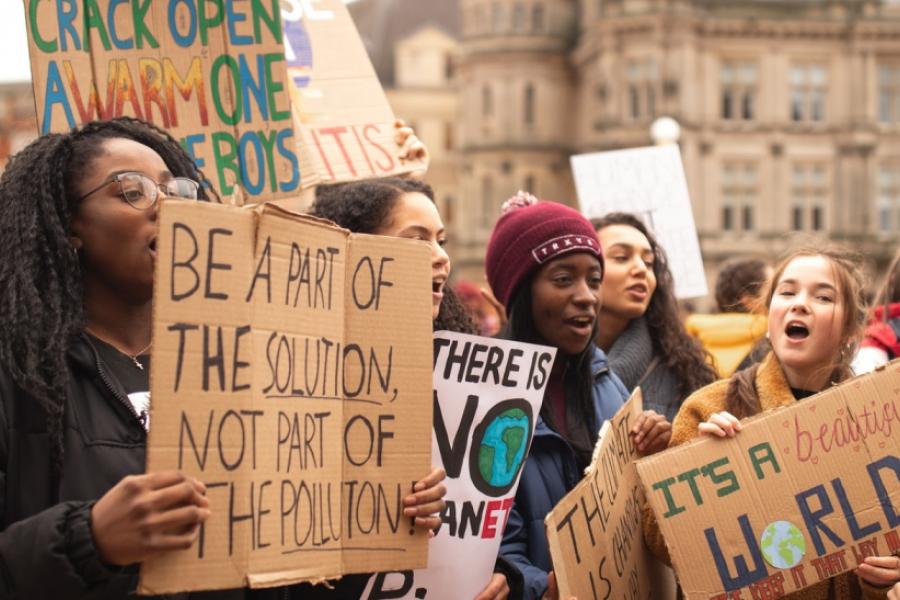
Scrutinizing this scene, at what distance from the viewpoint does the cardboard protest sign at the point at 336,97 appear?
582cm

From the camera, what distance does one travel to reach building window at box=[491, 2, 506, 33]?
157 ft

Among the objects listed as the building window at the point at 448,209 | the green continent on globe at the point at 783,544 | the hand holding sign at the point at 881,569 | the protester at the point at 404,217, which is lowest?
the building window at the point at 448,209

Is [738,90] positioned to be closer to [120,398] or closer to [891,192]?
[891,192]

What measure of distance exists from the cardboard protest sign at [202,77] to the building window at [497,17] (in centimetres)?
4402

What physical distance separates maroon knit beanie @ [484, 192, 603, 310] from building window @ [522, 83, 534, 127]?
42.5 m

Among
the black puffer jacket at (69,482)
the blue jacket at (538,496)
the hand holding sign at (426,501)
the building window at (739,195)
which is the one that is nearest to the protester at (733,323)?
the blue jacket at (538,496)

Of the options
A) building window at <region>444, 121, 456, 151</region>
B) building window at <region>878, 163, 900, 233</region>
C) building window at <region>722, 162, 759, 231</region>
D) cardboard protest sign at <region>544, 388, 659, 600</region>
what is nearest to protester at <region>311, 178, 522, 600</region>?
cardboard protest sign at <region>544, 388, 659, 600</region>

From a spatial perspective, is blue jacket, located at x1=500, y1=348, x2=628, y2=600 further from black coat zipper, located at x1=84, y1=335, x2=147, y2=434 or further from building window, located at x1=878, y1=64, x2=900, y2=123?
building window, located at x1=878, y1=64, x2=900, y2=123

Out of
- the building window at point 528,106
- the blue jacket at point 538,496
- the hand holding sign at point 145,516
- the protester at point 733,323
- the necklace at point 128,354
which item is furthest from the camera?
the building window at point 528,106

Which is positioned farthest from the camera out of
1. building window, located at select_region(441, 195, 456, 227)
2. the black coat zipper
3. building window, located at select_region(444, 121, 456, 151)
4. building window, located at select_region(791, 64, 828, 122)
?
building window, located at select_region(444, 121, 456, 151)

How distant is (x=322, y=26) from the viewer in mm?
6043

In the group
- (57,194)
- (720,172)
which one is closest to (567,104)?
(720,172)

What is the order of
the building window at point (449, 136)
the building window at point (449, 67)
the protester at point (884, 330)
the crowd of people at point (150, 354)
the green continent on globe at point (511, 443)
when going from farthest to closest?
the building window at point (449, 67)
the building window at point (449, 136)
the protester at point (884, 330)
the green continent on globe at point (511, 443)
the crowd of people at point (150, 354)

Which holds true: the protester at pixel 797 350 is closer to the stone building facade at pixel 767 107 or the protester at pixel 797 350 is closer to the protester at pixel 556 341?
the protester at pixel 556 341
